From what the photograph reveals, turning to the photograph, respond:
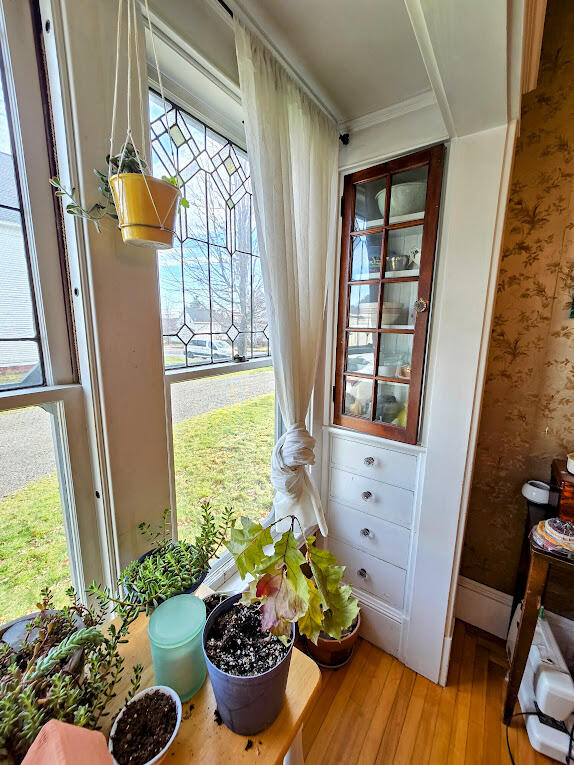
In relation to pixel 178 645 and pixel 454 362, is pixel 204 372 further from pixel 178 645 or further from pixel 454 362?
pixel 454 362

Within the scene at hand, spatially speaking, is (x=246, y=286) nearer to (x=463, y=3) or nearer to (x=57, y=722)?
(x=463, y=3)

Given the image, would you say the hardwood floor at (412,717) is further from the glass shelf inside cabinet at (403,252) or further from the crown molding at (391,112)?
the crown molding at (391,112)

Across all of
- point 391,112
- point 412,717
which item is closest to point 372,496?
point 412,717

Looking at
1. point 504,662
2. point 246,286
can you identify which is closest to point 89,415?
point 246,286

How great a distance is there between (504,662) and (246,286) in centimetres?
202

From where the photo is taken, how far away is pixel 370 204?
1340 millimetres

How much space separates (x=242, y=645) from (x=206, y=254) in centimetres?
110

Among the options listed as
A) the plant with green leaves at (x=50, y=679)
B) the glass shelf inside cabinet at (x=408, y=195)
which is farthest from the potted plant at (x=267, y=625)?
the glass shelf inside cabinet at (x=408, y=195)

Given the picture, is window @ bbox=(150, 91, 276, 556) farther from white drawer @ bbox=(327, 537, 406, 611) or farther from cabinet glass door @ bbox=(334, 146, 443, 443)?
white drawer @ bbox=(327, 537, 406, 611)

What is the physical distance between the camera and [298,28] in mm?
882

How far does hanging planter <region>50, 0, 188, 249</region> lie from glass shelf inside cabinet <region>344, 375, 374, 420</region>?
1026mm

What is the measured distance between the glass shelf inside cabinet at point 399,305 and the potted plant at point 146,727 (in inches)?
51.0

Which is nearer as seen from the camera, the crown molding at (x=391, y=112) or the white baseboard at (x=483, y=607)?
the crown molding at (x=391, y=112)

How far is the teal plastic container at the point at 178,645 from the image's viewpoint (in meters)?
0.57
